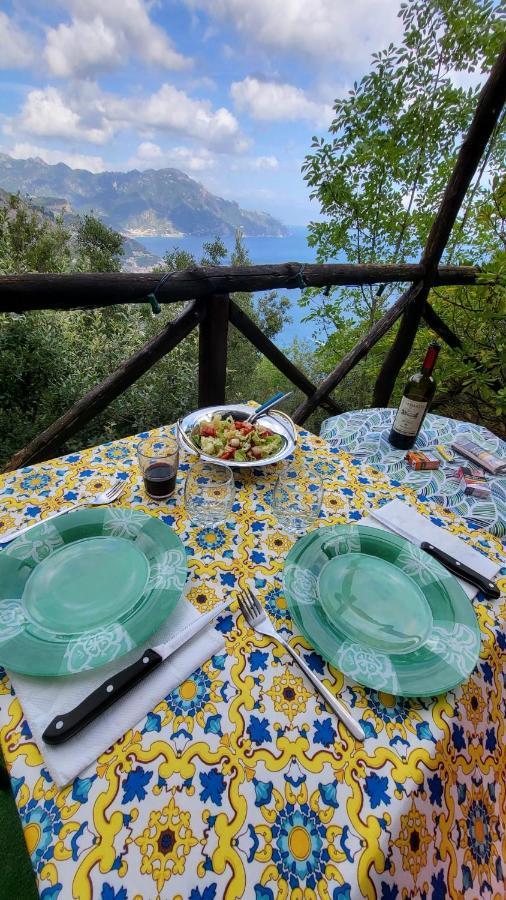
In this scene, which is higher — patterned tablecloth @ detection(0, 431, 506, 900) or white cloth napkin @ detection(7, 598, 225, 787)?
white cloth napkin @ detection(7, 598, 225, 787)

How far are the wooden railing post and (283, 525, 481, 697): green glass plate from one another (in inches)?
47.9

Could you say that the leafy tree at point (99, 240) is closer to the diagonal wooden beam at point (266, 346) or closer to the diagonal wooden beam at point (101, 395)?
the diagonal wooden beam at point (266, 346)

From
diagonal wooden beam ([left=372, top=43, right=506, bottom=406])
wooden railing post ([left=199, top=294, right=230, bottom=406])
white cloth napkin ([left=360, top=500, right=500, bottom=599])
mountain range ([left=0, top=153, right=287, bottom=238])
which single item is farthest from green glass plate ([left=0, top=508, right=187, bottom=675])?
mountain range ([left=0, top=153, right=287, bottom=238])

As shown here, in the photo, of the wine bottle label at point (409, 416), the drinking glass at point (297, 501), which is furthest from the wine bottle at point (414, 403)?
the drinking glass at point (297, 501)

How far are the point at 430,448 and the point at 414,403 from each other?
10.5 inches

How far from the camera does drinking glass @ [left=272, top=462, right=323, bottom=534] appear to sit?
828 mm

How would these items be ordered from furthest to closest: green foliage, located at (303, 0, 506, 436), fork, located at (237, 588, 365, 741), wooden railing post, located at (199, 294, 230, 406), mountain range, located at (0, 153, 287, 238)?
mountain range, located at (0, 153, 287, 238) < green foliage, located at (303, 0, 506, 436) < wooden railing post, located at (199, 294, 230, 406) < fork, located at (237, 588, 365, 741)

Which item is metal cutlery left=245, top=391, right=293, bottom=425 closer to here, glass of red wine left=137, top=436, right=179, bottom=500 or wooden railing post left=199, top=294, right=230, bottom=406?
glass of red wine left=137, top=436, right=179, bottom=500

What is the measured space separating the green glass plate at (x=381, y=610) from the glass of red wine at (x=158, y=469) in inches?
13.1

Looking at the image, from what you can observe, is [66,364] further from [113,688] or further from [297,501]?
[113,688]

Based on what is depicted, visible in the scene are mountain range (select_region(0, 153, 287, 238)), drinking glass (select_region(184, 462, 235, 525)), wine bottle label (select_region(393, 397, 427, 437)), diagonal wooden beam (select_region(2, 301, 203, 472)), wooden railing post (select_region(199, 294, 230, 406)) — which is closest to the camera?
drinking glass (select_region(184, 462, 235, 525))

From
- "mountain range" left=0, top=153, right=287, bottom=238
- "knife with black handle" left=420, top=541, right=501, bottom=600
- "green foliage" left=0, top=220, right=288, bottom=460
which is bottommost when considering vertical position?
"green foliage" left=0, top=220, right=288, bottom=460

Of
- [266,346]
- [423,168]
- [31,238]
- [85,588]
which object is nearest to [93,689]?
[85,588]

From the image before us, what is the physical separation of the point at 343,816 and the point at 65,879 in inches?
11.5
